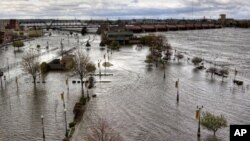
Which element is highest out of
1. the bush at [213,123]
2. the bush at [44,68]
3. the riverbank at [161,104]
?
the bush at [44,68]

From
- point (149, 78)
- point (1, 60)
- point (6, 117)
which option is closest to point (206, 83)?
point (149, 78)

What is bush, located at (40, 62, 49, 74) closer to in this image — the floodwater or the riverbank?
the floodwater

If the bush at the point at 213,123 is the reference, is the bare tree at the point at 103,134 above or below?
below

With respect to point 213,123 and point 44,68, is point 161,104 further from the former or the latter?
point 44,68

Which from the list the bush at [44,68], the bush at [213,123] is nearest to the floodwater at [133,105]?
the bush at [213,123]

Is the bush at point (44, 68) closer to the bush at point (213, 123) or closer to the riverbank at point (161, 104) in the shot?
the riverbank at point (161, 104)

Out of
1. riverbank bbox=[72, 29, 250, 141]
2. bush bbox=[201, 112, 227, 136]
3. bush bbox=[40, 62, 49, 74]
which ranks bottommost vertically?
riverbank bbox=[72, 29, 250, 141]

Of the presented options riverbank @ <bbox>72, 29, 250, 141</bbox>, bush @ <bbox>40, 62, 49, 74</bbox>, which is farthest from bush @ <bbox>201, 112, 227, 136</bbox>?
bush @ <bbox>40, 62, 49, 74</bbox>

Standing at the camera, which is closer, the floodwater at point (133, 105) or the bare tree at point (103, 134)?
the bare tree at point (103, 134)

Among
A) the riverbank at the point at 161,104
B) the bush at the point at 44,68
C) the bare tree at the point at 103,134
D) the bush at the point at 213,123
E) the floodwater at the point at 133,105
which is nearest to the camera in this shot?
the bare tree at the point at 103,134

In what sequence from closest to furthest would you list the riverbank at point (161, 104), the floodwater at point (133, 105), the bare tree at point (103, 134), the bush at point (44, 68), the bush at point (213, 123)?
the bare tree at point (103, 134) < the bush at point (213, 123) < the floodwater at point (133, 105) < the riverbank at point (161, 104) < the bush at point (44, 68)
